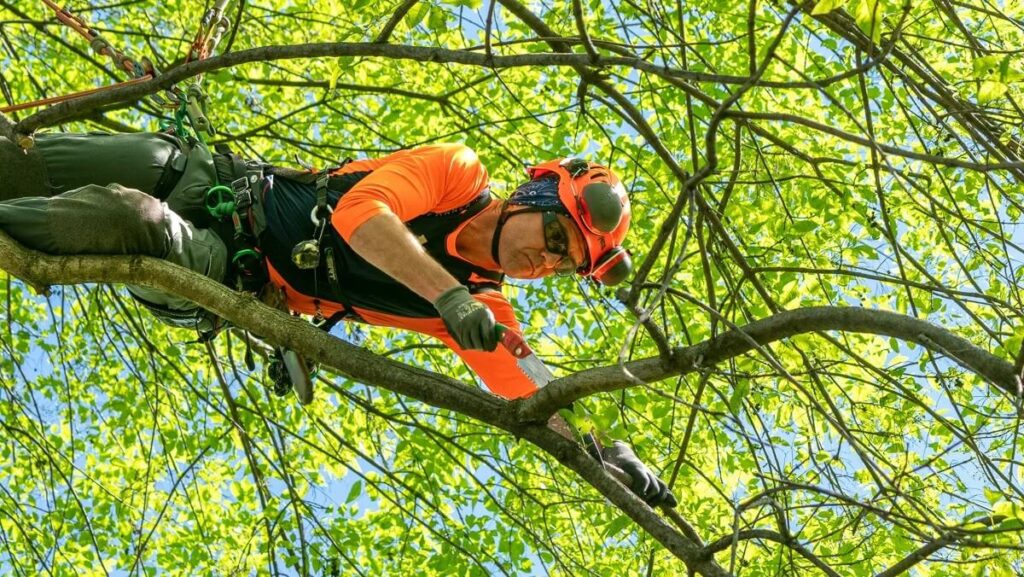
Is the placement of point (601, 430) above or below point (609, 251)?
below

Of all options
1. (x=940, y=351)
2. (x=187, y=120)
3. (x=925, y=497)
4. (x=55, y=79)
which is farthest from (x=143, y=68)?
(x=55, y=79)

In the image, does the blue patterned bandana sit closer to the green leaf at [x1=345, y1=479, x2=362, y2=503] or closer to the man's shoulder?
the man's shoulder

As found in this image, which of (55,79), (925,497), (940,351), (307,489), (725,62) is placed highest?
(55,79)

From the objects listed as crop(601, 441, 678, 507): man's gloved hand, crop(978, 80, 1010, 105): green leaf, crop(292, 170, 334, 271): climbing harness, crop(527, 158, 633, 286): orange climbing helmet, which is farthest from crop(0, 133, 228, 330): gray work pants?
crop(978, 80, 1010, 105): green leaf

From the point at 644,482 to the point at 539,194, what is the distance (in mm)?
1056

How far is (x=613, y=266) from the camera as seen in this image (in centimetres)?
378

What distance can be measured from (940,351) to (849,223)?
3.33 m

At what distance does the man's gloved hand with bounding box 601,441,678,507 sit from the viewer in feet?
11.0

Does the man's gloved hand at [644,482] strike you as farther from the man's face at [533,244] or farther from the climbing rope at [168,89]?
the climbing rope at [168,89]

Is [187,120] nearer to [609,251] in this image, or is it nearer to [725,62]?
[609,251]

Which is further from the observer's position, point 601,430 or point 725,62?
point 725,62

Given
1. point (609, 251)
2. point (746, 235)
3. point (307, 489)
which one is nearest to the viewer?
point (609, 251)

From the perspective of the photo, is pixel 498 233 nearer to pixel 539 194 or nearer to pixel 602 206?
pixel 539 194

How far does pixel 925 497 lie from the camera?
13.3 ft
